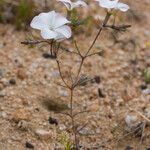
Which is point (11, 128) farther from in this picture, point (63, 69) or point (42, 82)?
point (63, 69)

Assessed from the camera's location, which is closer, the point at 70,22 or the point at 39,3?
the point at 70,22

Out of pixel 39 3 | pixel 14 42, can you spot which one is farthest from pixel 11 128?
pixel 39 3

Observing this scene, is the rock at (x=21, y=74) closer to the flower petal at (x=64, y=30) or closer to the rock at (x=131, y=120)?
the rock at (x=131, y=120)

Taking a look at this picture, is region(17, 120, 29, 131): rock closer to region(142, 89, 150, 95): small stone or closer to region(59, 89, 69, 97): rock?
region(59, 89, 69, 97): rock

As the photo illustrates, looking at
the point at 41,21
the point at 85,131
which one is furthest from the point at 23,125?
the point at 41,21

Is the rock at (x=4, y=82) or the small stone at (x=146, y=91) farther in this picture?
the small stone at (x=146, y=91)

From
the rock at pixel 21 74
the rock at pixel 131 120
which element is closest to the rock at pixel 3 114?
the rock at pixel 21 74
